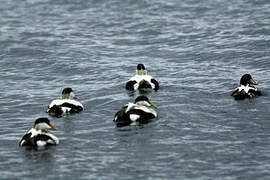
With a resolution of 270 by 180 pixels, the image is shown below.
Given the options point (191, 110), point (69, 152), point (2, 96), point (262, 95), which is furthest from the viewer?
point (2, 96)

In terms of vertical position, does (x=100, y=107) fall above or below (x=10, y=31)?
below

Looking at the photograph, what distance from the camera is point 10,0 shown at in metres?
47.9

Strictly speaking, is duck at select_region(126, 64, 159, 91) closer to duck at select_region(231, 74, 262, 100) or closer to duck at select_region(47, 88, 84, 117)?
duck at select_region(231, 74, 262, 100)

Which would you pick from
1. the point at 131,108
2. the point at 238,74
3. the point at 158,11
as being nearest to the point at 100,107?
the point at 131,108

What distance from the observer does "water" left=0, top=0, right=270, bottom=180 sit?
50.6 ft

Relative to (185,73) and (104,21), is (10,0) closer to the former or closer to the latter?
(104,21)

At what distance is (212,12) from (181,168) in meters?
24.9

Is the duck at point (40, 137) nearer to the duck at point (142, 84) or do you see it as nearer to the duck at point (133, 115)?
the duck at point (133, 115)

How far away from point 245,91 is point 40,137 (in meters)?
7.29

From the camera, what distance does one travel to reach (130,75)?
2591 centimetres

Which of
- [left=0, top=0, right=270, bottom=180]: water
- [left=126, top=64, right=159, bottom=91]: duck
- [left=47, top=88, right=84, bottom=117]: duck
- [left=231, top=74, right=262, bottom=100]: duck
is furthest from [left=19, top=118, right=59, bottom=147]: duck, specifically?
[left=231, top=74, right=262, bottom=100]: duck

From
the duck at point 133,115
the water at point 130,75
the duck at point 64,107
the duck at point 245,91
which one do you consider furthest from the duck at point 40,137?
the duck at point 245,91

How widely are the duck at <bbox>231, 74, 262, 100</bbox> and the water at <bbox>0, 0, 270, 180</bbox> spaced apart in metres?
0.30

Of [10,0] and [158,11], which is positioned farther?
[10,0]
